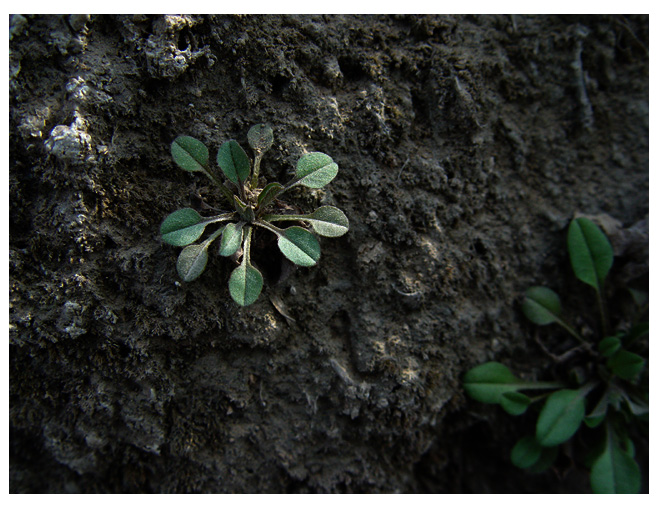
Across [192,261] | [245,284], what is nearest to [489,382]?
[245,284]

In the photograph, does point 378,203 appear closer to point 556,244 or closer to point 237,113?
point 237,113

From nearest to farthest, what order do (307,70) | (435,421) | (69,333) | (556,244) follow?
1. (69,333)
2. (307,70)
3. (435,421)
4. (556,244)

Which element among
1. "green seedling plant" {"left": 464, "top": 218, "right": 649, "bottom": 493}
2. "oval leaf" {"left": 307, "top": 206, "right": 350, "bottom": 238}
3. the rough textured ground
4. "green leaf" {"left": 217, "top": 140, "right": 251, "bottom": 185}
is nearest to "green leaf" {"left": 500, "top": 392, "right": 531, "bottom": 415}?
"green seedling plant" {"left": 464, "top": 218, "right": 649, "bottom": 493}

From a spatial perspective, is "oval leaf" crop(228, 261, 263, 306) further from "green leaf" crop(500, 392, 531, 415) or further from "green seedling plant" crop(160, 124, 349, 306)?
"green leaf" crop(500, 392, 531, 415)

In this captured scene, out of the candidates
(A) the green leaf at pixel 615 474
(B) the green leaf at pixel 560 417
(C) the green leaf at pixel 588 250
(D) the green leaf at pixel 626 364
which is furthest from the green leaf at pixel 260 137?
(A) the green leaf at pixel 615 474

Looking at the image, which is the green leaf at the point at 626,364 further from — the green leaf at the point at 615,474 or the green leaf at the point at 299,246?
the green leaf at the point at 299,246

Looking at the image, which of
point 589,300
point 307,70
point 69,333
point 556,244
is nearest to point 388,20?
point 307,70

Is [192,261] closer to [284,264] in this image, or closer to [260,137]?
[284,264]
